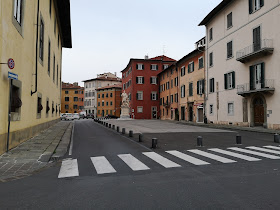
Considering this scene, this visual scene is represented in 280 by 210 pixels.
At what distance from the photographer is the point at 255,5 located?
21.6 meters

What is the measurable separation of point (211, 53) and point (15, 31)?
2583cm

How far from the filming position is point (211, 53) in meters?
29.7

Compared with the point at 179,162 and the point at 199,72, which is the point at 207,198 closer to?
the point at 179,162

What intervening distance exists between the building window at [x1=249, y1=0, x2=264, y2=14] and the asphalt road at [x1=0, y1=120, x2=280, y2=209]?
19986mm

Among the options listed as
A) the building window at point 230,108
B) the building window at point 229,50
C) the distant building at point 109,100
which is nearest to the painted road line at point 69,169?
the building window at point 230,108

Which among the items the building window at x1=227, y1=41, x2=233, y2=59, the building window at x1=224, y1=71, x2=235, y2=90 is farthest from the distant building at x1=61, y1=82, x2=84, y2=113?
the building window at x1=227, y1=41, x2=233, y2=59

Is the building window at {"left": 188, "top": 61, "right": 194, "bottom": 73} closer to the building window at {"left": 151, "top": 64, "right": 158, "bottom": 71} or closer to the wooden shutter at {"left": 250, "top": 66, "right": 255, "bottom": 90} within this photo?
the wooden shutter at {"left": 250, "top": 66, "right": 255, "bottom": 90}

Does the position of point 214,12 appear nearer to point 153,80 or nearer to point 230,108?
point 230,108

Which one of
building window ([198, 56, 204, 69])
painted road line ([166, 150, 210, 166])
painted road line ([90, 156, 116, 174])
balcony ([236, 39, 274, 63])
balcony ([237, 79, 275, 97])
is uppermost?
building window ([198, 56, 204, 69])

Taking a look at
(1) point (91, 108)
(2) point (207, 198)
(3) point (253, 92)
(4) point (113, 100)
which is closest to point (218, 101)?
(3) point (253, 92)

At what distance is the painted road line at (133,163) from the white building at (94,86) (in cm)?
7640

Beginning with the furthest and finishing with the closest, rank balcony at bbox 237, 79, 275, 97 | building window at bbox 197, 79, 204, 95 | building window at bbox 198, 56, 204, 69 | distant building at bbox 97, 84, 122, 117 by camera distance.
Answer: distant building at bbox 97, 84, 122, 117, building window at bbox 198, 56, 204, 69, building window at bbox 197, 79, 204, 95, balcony at bbox 237, 79, 275, 97

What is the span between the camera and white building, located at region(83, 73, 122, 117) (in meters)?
83.3

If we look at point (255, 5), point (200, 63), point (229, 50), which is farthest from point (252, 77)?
point (200, 63)
